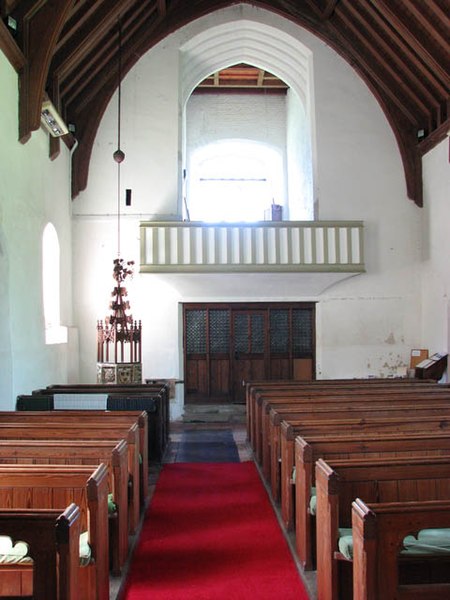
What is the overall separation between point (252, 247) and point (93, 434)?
604 cm

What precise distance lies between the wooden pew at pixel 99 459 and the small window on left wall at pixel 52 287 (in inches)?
205

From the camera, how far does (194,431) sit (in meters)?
8.70

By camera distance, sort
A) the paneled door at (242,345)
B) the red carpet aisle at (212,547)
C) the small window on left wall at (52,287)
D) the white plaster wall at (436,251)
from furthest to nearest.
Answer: the paneled door at (242,345) → the white plaster wall at (436,251) → the small window on left wall at (52,287) → the red carpet aisle at (212,547)

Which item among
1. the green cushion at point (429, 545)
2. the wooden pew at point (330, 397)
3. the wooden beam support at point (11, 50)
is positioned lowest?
the green cushion at point (429, 545)

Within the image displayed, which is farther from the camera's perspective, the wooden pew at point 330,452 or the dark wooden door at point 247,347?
the dark wooden door at point 247,347

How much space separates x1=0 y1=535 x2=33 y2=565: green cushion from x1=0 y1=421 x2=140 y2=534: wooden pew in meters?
1.28

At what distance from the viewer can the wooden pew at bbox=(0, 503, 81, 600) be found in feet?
7.34

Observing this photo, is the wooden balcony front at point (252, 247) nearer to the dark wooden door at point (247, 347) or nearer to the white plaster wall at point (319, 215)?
the white plaster wall at point (319, 215)

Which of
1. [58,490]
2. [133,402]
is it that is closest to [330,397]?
[133,402]

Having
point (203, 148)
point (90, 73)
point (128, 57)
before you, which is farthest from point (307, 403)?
point (203, 148)

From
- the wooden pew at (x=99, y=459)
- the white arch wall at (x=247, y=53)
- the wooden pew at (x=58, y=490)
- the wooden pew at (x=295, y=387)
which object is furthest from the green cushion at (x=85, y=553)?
the white arch wall at (x=247, y=53)

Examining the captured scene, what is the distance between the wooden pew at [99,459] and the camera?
354 centimetres

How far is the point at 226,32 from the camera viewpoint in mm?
10781

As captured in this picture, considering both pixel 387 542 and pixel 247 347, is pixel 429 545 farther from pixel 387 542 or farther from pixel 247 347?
pixel 247 347
